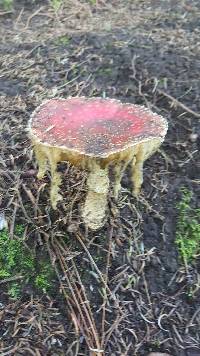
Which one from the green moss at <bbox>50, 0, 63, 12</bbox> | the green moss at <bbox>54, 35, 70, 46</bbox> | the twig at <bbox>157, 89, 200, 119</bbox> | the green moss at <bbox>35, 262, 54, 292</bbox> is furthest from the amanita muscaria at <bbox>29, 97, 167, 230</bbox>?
the green moss at <bbox>50, 0, 63, 12</bbox>

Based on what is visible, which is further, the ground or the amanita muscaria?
the ground

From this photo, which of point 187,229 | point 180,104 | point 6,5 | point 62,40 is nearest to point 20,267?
point 187,229

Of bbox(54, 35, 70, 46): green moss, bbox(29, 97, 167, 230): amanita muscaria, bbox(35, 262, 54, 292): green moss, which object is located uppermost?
bbox(29, 97, 167, 230): amanita muscaria

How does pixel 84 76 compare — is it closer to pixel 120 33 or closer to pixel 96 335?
pixel 120 33

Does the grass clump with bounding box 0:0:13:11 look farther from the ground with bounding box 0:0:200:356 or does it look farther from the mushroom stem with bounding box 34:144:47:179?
the mushroom stem with bounding box 34:144:47:179

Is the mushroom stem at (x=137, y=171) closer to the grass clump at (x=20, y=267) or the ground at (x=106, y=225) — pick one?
the ground at (x=106, y=225)

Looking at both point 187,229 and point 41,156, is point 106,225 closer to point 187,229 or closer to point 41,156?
point 187,229

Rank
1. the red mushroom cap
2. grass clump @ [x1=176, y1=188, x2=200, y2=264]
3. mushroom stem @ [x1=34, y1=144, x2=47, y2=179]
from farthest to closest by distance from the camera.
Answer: grass clump @ [x1=176, y1=188, x2=200, y2=264] → mushroom stem @ [x1=34, y1=144, x2=47, y2=179] → the red mushroom cap
